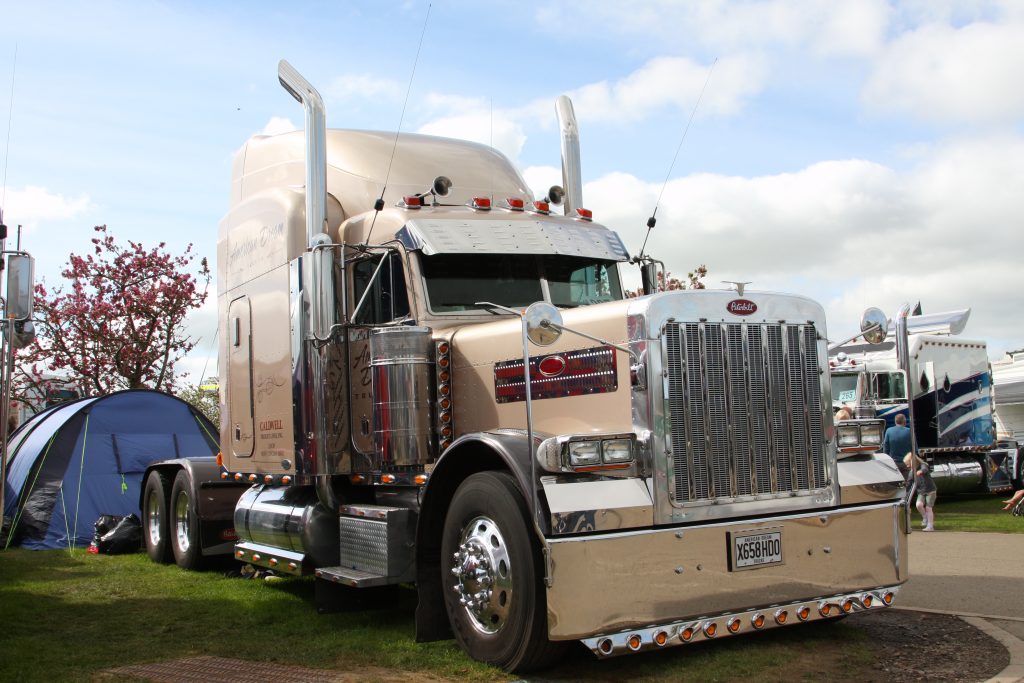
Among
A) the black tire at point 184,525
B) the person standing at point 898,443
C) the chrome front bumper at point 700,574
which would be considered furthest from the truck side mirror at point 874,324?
the person standing at point 898,443

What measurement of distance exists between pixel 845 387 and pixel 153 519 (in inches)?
460

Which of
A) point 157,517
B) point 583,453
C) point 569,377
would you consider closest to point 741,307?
point 569,377

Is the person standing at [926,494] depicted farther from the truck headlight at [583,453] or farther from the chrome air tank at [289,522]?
the truck headlight at [583,453]

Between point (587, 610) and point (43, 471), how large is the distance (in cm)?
1062

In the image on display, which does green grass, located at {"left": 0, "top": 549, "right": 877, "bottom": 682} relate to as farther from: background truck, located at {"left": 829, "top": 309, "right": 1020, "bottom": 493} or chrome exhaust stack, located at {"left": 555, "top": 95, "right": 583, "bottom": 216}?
background truck, located at {"left": 829, "top": 309, "right": 1020, "bottom": 493}

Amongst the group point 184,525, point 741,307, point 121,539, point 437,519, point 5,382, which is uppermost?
point 741,307

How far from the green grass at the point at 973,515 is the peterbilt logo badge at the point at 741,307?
8401 millimetres

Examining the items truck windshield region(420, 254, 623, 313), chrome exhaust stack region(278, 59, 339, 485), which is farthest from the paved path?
chrome exhaust stack region(278, 59, 339, 485)

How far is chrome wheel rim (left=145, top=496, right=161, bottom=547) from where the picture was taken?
39.2ft

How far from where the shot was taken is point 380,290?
7.74 metres

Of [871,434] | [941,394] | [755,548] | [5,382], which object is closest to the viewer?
[755,548]

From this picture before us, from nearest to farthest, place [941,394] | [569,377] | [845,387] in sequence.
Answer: [569,377] < [845,387] < [941,394]

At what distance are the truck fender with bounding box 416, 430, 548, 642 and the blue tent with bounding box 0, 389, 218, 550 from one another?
7.62 meters

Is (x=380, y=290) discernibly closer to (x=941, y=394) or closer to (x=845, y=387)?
(x=845, y=387)
